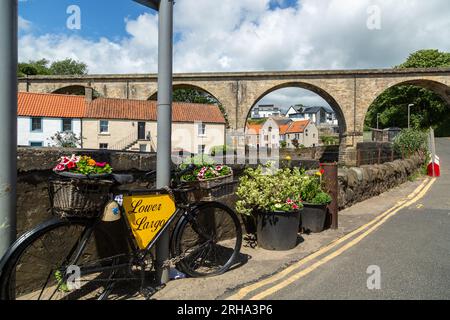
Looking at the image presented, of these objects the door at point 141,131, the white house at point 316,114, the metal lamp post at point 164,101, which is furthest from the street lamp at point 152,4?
the white house at point 316,114

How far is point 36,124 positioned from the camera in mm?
35594

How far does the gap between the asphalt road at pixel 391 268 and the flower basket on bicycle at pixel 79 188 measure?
2.03 meters

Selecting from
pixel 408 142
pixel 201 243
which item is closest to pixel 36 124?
pixel 408 142

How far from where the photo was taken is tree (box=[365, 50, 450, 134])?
49.9 meters

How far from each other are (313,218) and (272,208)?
61.3 inches

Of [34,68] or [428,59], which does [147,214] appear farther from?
[34,68]

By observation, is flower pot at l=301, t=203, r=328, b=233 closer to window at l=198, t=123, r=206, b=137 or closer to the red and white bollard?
the red and white bollard

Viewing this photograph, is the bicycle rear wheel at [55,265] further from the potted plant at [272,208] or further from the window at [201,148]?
the window at [201,148]

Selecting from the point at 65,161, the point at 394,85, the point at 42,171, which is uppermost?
the point at 394,85

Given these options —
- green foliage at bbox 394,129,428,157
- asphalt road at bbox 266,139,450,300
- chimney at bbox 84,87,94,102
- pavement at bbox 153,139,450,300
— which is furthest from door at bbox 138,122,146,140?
asphalt road at bbox 266,139,450,300

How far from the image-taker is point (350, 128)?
38.5m

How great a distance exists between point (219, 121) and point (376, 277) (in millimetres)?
40123

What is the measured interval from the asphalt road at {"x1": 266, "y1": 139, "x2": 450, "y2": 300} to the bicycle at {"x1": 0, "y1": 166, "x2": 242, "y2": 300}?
1103 mm
